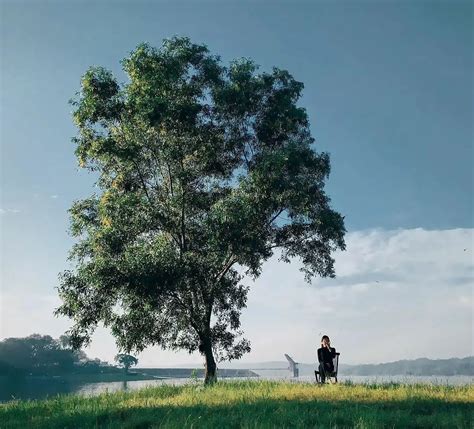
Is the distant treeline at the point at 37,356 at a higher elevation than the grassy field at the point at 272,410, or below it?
below

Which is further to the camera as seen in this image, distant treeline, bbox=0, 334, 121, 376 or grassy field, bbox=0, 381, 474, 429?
distant treeline, bbox=0, 334, 121, 376

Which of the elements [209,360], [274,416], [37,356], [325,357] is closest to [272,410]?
[274,416]

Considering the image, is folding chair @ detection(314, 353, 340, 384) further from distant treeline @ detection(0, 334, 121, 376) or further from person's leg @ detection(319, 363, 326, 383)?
distant treeline @ detection(0, 334, 121, 376)

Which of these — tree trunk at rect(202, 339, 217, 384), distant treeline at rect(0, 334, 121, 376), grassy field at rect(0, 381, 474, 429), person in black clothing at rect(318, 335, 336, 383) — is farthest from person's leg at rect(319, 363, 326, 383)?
distant treeline at rect(0, 334, 121, 376)

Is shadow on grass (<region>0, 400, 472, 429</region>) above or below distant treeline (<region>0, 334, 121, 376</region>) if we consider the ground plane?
above

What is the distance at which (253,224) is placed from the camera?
25.5 metres

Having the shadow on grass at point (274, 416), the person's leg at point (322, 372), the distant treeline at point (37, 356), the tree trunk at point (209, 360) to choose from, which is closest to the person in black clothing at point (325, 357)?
the person's leg at point (322, 372)

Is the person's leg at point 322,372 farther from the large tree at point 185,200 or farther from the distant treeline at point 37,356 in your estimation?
the distant treeline at point 37,356

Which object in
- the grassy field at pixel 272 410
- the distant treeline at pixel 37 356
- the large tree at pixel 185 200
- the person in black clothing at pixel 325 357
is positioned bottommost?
the distant treeline at pixel 37 356

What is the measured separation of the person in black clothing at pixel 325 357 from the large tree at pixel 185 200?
5779 mm

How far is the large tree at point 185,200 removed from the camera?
23828mm

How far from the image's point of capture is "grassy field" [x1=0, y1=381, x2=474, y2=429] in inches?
480

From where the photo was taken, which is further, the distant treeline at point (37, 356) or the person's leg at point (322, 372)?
the distant treeline at point (37, 356)

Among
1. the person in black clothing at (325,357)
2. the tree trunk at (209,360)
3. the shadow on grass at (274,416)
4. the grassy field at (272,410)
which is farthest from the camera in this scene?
the tree trunk at (209,360)
